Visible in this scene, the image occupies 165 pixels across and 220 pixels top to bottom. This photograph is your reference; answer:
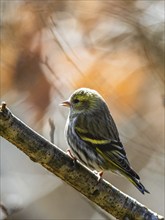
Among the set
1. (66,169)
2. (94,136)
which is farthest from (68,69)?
(66,169)

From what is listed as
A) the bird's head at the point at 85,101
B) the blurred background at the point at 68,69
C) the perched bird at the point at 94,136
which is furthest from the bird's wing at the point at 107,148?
Answer: the blurred background at the point at 68,69

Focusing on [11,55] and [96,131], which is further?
[11,55]

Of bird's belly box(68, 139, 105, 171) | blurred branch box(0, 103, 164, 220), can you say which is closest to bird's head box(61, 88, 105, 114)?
bird's belly box(68, 139, 105, 171)

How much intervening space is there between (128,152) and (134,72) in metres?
0.41

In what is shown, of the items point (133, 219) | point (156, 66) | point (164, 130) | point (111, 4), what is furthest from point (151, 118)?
point (133, 219)

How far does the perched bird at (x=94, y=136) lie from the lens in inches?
122

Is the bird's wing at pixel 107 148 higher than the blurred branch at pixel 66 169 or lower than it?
lower

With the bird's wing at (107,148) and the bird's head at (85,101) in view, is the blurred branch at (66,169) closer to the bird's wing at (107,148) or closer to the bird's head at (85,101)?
the bird's wing at (107,148)

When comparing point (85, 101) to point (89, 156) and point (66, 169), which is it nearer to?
point (89, 156)

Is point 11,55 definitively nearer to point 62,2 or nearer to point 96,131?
point 62,2

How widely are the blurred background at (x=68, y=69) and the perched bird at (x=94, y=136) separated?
17 cm

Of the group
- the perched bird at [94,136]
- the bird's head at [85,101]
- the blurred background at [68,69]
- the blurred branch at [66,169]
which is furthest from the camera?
the blurred background at [68,69]

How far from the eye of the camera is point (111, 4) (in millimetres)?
3551

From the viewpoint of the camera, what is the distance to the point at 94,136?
3.19 meters
